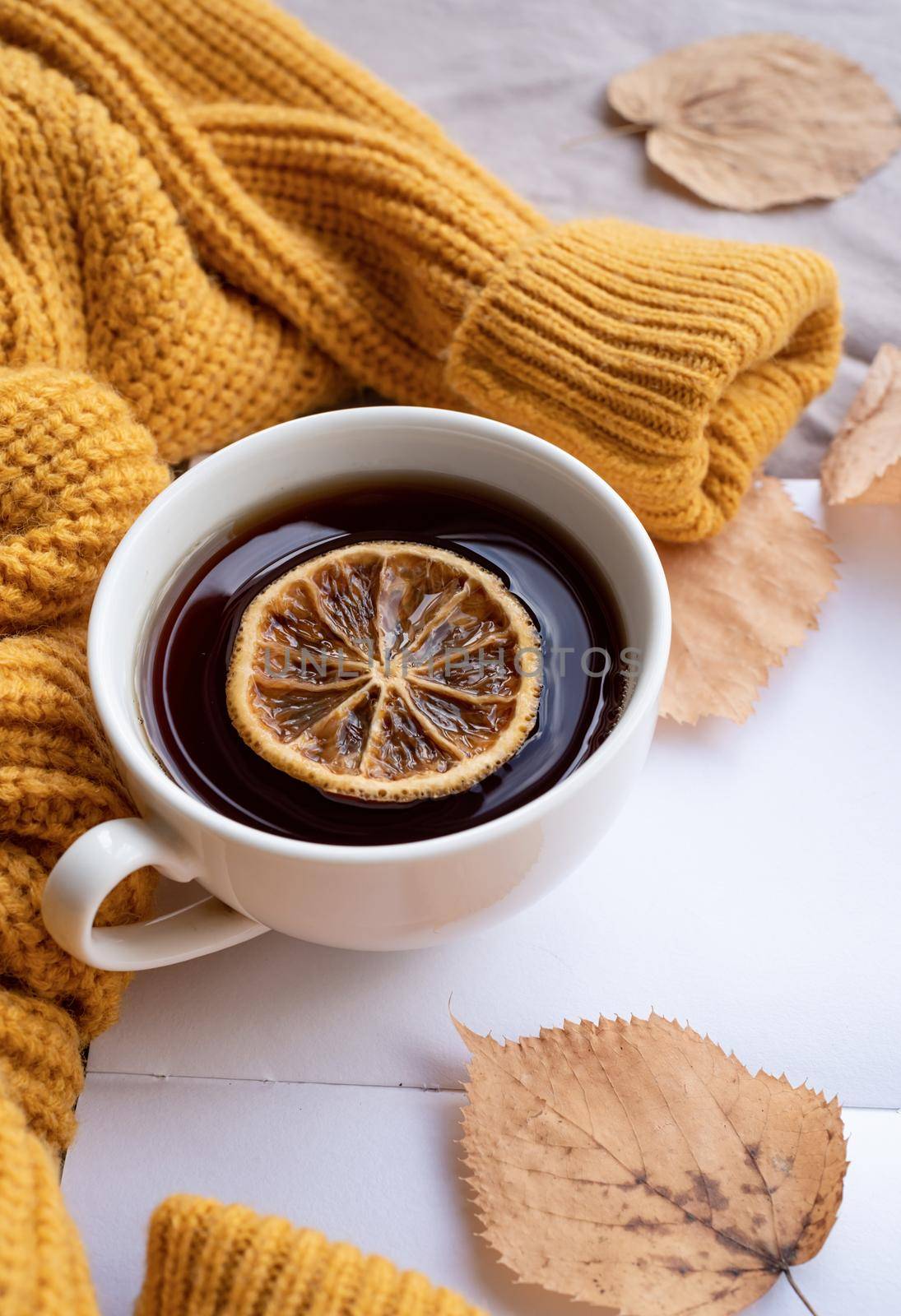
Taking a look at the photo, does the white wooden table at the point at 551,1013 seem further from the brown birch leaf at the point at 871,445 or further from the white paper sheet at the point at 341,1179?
the brown birch leaf at the point at 871,445

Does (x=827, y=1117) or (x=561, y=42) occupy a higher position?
(x=561, y=42)

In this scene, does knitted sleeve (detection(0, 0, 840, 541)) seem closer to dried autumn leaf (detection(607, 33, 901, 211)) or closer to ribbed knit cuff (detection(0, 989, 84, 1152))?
dried autumn leaf (detection(607, 33, 901, 211))

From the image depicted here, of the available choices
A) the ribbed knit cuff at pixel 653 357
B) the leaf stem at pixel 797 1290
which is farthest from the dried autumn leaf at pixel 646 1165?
the ribbed knit cuff at pixel 653 357

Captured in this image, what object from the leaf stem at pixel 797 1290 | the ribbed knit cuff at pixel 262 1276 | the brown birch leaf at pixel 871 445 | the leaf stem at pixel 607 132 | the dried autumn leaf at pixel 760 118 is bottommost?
the ribbed knit cuff at pixel 262 1276

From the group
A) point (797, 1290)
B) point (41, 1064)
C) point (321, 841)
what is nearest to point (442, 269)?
point (321, 841)

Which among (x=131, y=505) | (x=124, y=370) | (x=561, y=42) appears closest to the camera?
(x=131, y=505)

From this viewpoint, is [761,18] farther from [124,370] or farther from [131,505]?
[131,505]

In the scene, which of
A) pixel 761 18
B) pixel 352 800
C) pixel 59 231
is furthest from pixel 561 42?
pixel 352 800

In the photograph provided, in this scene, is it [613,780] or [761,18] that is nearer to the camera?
[613,780]
